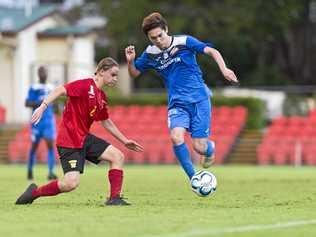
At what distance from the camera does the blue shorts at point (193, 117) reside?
46.7 ft

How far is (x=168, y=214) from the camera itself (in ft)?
38.1

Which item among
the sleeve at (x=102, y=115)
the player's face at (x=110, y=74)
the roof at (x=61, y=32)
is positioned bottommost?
the sleeve at (x=102, y=115)

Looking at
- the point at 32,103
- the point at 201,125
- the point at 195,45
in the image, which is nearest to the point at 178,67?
the point at 195,45

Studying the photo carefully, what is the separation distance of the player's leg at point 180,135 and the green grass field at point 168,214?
0.46m

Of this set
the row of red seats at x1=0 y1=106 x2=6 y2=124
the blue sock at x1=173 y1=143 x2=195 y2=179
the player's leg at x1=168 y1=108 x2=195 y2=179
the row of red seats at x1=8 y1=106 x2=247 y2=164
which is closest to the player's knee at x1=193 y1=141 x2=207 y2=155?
the player's leg at x1=168 y1=108 x2=195 y2=179

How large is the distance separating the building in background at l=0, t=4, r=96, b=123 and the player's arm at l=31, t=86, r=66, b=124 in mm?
27776

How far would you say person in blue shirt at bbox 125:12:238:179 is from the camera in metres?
14.0

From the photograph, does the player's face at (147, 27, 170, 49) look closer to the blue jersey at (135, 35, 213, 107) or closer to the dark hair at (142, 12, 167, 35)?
the dark hair at (142, 12, 167, 35)

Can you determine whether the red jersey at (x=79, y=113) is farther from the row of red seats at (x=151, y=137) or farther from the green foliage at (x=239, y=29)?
the green foliage at (x=239, y=29)

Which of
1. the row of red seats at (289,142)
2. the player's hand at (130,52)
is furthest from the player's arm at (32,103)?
the row of red seats at (289,142)

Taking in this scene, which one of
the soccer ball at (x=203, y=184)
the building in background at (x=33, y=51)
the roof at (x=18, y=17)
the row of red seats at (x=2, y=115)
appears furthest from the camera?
the roof at (x=18, y=17)

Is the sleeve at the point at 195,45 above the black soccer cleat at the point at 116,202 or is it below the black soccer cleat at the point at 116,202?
above

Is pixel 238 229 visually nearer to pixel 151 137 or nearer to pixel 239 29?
pixel 151 137

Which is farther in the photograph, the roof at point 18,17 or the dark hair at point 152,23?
the roof at point 18,17
